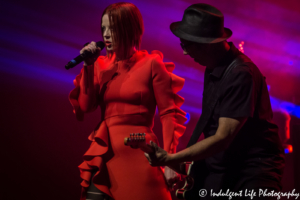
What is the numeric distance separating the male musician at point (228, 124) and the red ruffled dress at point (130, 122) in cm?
30

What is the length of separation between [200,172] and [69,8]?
107 inches

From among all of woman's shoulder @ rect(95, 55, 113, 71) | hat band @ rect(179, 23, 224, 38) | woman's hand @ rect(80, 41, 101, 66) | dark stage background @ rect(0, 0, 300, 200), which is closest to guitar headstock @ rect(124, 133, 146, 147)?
hat band @ rect(179, 23, 224, 38)

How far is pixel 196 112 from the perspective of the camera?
15.3 ft

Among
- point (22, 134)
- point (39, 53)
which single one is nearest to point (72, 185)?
point (22, 134)

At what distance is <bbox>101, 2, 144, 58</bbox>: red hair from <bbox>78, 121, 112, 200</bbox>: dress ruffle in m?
0.65

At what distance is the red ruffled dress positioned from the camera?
6.73 ft

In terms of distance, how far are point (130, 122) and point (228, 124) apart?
81 centimetres

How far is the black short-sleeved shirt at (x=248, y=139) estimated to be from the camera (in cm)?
156

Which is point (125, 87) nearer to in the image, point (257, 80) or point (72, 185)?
point (257, 80)

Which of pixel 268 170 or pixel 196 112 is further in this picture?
pixel 196 112

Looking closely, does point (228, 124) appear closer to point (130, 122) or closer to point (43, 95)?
point (130, 122)

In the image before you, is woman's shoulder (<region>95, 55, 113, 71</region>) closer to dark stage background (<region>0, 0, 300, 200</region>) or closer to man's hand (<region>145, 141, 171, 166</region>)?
man's hand (<region>145, 141, 171, 166</region>)

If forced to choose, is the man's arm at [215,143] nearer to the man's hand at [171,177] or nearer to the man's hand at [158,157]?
the man's hand at [158,157]

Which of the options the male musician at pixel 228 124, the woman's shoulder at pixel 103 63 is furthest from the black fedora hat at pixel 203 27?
the woman's shoulder at pixel 103 63
